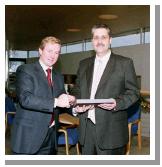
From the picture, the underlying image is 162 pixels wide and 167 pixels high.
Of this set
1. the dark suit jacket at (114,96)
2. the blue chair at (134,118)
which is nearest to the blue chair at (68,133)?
the blue chair at (134,118)

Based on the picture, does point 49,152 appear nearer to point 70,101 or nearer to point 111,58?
point 70,101

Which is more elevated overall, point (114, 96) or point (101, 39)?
point (101, 39)

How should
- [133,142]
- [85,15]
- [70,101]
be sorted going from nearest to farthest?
[70,101]
[133,142]
[85,15]

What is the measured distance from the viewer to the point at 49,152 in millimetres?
2566

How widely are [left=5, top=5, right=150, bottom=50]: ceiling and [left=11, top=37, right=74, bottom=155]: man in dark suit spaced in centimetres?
353

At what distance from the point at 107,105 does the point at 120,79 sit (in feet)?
0.78

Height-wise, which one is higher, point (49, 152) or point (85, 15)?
point (85, 15)

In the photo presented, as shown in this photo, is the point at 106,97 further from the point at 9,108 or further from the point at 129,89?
the point at 9,108

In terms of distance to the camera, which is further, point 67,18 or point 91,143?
point 67,18

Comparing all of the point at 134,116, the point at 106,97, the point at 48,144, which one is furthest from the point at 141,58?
the point at 48,144

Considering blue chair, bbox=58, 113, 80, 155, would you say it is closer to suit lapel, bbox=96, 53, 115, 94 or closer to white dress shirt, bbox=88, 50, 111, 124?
white dress shirt, bbox=88, 50, 111, 124

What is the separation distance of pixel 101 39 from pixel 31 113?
0.78 meters

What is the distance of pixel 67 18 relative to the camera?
7996mm
